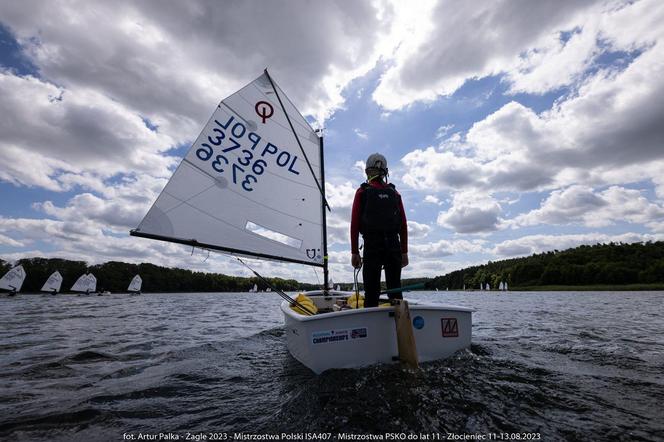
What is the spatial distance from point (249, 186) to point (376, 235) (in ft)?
14.5

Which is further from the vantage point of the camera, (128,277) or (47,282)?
(128,277)

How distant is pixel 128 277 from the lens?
9800cm

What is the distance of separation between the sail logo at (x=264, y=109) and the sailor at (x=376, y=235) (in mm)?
4780

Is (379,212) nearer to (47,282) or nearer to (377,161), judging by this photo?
(377,161)

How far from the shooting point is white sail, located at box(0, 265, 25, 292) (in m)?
43.5

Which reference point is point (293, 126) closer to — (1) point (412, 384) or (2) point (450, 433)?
(1) point (412, 384)

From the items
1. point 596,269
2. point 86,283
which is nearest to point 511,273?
point 596,269

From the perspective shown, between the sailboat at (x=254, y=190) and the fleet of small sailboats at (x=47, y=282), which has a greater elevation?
the sailboat at (x=254, y=190)

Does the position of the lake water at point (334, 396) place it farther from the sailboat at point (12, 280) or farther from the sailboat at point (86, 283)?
the sailboat at point (86, 283)

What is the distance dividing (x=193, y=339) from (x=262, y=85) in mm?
7389

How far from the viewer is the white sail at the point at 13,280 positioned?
143 ft

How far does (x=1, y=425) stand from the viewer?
128 inches

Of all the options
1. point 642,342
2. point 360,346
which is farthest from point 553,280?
point 360,346

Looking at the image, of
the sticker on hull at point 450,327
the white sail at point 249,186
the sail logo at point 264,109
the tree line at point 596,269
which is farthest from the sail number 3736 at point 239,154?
the tree line at point 596,269
